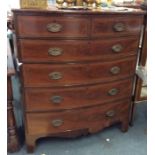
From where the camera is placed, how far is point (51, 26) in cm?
122

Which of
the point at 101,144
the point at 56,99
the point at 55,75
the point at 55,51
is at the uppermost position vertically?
the point at 55,51

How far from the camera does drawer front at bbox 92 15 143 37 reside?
1304 mm

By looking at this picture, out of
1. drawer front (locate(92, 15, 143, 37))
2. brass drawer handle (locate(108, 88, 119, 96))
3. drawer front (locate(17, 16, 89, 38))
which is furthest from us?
brass drawer handle (locate(108, 88, 119, 96))

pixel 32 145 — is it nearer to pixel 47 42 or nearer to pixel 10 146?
pixel 10 146

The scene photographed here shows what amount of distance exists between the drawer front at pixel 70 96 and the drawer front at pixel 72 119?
0.05m

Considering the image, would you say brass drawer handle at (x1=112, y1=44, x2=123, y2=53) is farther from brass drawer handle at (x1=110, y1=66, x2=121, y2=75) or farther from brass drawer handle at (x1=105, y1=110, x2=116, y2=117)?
brass drawer handle at (x1=105, y1=110, x2=116, y2=117)

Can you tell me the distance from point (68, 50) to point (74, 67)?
0.40ft

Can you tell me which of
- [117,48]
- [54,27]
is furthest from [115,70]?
[54,27]

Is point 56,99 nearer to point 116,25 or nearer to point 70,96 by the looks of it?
point 70,96

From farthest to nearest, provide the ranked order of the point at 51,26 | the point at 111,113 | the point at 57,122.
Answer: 1. the point at 111,113
2. the point at 57,122
3. the point at 51,26

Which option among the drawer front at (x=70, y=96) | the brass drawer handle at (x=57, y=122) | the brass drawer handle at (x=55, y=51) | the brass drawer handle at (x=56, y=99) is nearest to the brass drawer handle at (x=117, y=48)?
the drawer front at (x=70, y=96)

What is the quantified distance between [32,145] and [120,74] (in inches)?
31.7

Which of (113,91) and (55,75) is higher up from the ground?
(55,75)

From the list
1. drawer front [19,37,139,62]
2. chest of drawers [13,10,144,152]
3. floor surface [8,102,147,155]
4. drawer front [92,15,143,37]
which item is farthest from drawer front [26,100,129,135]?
drawer front [92,15,143,37]
